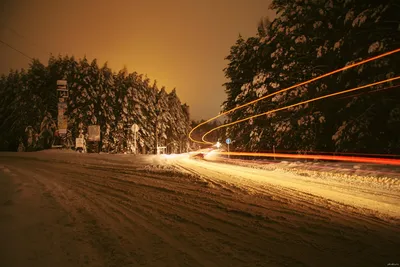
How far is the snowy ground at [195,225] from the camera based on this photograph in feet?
13.7

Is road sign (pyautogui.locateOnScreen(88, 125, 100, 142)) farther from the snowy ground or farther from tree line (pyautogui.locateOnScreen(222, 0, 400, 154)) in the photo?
the snowy ground

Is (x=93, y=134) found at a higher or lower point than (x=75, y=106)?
lower

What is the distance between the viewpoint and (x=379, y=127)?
16469 millimetres

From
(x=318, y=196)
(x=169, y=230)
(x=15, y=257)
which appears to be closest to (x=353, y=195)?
(x=318, y=196)

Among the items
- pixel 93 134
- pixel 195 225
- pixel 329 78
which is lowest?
pixel 195 225

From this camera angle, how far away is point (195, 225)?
5730 millimetres

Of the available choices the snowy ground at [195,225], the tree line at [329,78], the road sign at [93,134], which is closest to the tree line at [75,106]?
the road sign at [93,134]

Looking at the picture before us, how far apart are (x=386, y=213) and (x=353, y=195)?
2231 mm

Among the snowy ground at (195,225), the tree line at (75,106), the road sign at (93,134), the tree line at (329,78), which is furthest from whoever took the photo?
the tree line at (75,106)

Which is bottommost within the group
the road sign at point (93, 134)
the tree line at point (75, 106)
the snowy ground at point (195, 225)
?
the snowy ground at point (195, 225)

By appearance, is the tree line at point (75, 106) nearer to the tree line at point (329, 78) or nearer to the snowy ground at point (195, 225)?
the tree line at point (329, 78)

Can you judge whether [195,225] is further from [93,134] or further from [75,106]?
[75,106]

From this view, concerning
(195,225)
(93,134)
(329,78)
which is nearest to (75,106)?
(93,134)

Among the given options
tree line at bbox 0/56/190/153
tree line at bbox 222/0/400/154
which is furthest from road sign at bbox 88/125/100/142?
tree line at bbox 222/0/400/154
